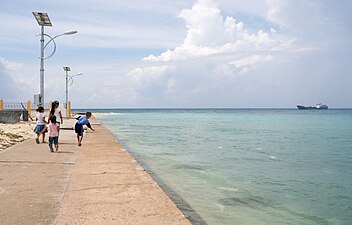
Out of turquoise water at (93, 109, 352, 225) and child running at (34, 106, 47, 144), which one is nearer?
turquoise water at (93, 109, 352, 225)

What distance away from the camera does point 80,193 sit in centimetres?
573

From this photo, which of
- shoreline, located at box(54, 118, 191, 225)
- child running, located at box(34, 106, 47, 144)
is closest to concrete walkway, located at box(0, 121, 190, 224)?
shoreline, located at box(54, 118, 191, 225)

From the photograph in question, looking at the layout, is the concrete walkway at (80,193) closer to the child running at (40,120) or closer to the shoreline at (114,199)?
the shoreline at (114,199)

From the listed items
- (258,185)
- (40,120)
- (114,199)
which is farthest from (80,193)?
(40,120)

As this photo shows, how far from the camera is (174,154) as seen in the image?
16484mm

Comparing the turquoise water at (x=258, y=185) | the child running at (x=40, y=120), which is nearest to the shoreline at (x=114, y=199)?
the turquoise water at (x=258, y=185)

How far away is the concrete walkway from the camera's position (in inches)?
179

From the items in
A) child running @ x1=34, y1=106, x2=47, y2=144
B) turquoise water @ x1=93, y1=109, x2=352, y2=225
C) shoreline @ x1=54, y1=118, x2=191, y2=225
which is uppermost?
child running @ x1=34, y1=106, x2=47, y2=144

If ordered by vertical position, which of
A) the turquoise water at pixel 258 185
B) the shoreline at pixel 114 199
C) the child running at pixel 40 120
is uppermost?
the child running at pixel 40 120

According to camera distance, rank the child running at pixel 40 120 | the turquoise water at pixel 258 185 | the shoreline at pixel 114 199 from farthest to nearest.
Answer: the child running at pixel 40 120 < the turquoise water at pixel 258 185 < the shoreline at pixel 114 199

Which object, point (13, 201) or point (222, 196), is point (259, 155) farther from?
point (13, 201)

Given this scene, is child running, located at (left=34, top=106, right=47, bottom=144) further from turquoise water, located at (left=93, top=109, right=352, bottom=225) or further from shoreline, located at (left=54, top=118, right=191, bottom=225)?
shoreline, located at (left=54, top=118, right=191, bottom=225)

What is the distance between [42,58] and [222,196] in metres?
17.8

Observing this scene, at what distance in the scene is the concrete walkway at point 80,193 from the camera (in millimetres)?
4538
